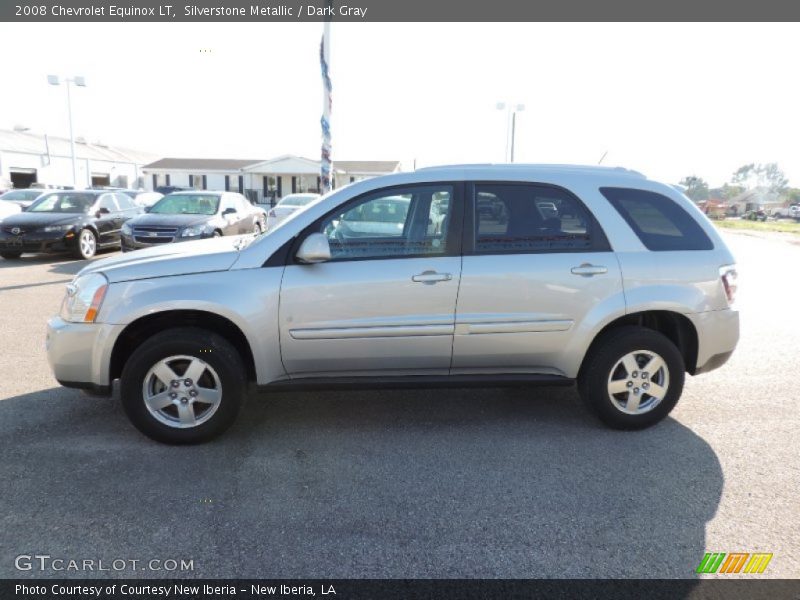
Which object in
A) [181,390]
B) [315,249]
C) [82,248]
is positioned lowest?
[181,390]

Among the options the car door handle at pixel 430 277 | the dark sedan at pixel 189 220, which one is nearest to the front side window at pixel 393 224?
the car door handle at pixel 430 277

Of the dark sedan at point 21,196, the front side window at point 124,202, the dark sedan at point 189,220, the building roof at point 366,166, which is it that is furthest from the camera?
the building roof at point 366,166

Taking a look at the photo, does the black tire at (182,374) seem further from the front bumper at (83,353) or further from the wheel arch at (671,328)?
the wheel arch at (671,328)

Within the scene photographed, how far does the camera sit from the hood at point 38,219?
11.8 meters

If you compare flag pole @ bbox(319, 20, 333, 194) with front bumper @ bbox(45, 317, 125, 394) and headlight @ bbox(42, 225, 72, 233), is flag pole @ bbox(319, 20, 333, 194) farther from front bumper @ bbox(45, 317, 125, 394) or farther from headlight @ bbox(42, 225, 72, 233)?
front bumper @ bbox(45, 317, 125, 394)

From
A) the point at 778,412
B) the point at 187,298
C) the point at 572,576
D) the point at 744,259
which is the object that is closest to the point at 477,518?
the point at 572,576

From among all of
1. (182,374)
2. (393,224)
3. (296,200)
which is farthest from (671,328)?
(296,200)

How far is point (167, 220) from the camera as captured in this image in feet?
36.2

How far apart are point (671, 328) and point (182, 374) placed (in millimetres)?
3533

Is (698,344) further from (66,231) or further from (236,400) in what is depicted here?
(66,231)

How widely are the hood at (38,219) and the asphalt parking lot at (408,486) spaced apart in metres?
8.49

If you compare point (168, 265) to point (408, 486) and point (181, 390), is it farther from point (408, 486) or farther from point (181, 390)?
point (408, 486)

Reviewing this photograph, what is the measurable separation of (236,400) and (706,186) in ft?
337

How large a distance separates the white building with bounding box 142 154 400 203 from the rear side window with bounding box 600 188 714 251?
44359 mm
